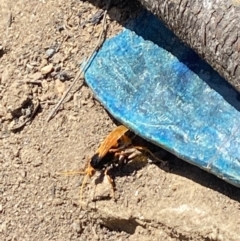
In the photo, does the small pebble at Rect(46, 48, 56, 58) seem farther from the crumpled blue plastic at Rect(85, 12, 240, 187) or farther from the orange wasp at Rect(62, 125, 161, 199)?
the orange wasp at Rect(62, 125, 161, 199)

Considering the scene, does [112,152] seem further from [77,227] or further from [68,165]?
[77,227]

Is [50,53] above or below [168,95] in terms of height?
below

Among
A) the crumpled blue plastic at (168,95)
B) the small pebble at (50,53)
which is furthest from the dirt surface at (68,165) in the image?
the crumpled blue plastic at (168,95)

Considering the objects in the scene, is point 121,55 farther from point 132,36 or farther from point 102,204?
point 102,204

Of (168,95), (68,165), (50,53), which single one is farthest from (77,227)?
(50,53)

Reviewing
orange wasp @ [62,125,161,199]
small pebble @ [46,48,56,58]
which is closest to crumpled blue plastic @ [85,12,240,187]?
orange wasp @ [62,125,161,199]
